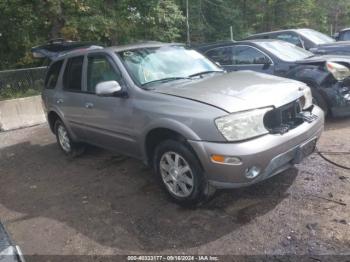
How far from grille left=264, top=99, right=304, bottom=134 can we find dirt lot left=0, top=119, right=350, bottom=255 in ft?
2.56

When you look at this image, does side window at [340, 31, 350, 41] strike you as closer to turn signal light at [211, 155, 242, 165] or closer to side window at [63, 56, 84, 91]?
side window at [63, 56, 84, 91]

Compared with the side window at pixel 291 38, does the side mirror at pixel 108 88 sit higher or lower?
higher

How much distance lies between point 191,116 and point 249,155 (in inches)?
26.9

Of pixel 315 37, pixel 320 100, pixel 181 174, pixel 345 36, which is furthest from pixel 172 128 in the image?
pixel 345 36

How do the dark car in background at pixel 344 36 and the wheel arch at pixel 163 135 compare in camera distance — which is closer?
the wheel arch at pixel 163 135

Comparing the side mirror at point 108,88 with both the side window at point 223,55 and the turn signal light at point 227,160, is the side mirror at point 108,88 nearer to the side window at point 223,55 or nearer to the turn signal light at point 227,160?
the turn signal light at point 227,160

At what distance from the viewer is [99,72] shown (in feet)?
16.6

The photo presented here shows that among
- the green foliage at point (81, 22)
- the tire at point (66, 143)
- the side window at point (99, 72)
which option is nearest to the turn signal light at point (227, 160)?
the side window at point (99, 72)

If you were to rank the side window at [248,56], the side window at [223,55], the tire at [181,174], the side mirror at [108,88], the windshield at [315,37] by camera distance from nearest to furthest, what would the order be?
the tire at [181,174]
the side mirror at [108,88]
the side window at [248,56]
the side window at [223,55]
the windshield at [315,37]

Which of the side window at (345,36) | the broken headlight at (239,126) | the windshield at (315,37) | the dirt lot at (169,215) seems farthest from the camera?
the side window at (345,36)

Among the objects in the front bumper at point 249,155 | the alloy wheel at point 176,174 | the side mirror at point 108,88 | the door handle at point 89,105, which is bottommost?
the alloy wheel at point 176,174

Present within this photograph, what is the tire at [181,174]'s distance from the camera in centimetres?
373

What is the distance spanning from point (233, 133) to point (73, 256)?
1.86 meters

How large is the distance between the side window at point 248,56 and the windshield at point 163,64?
2.48 metres
